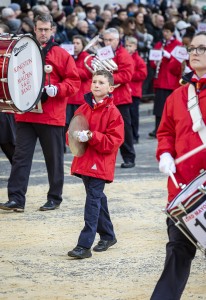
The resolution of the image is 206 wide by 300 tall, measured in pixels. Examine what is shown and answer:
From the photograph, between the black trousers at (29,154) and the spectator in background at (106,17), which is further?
the spectator in background at (106,17)

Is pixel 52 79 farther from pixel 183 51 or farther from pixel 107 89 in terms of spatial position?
pixel 183 51

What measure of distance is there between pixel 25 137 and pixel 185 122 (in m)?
4.14

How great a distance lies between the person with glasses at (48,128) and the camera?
10109 mm

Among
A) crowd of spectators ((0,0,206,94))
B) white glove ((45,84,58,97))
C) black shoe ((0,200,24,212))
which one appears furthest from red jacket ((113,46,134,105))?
black shoe ((0,200,24,212))

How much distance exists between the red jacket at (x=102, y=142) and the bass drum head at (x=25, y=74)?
0.63 meters

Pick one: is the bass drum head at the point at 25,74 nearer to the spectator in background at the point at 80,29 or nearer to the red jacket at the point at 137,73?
the red jacket at the point at 137,73

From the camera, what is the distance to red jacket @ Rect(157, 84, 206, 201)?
6.18 meters

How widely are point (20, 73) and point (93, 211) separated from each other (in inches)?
59.2

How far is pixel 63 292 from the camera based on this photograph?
23.4 ft

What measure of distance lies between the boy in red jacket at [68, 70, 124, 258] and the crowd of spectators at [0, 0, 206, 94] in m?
7.46

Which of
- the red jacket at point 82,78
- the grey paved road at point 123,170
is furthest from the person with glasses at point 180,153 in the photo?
the red jacket at point 82,78

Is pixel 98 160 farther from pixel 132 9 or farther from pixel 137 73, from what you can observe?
pixel 132 9

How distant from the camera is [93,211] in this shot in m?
8.28

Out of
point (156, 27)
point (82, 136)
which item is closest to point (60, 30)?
point (156, 27)
